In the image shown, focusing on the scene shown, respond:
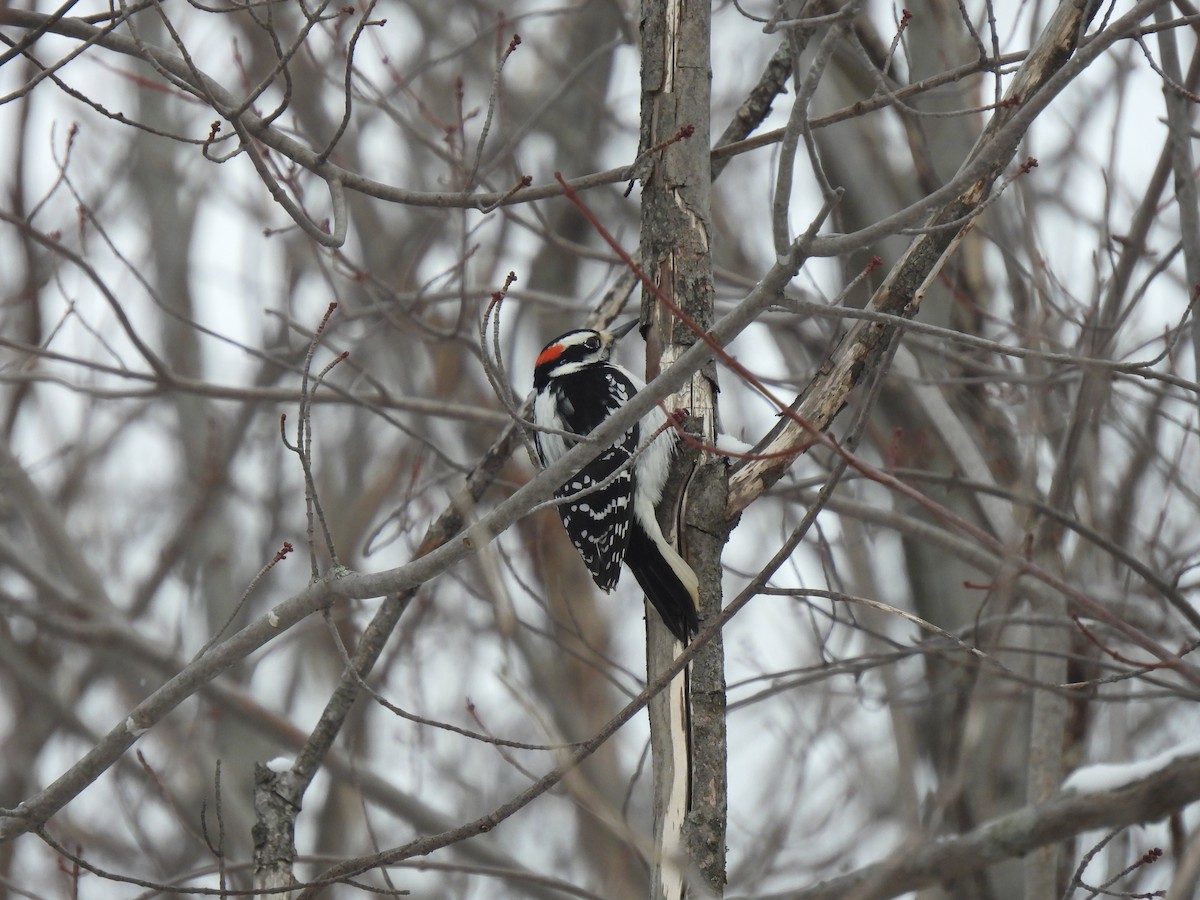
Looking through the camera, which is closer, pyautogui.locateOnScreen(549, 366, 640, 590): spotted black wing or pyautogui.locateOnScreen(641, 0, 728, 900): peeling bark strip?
pyautogui.locateOnScreen(641, 0, 728, 900): peeling bark strip

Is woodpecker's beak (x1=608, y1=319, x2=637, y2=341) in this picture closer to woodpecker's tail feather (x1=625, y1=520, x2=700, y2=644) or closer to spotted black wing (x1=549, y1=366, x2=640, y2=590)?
spotted black wing (x1=549, y1=366, x2=640, y2=590)

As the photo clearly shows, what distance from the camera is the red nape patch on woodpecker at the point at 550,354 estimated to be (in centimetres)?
495

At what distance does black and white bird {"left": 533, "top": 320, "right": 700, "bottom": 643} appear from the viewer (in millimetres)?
3369

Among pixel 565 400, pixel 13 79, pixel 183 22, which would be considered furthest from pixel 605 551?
pixel 183 22

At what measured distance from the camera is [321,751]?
3531 millimetres

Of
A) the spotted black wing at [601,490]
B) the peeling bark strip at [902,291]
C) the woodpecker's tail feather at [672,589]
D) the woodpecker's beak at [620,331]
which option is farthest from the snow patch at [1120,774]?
the woodpecker's beak at [620,331]

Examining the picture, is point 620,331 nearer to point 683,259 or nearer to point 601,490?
point 601,490

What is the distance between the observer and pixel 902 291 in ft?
10.6

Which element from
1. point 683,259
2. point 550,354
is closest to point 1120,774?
point 683,259

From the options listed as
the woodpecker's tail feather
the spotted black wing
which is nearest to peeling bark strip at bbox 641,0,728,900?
the woodpecker's tail feather

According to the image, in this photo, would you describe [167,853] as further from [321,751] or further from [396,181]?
[321,751]

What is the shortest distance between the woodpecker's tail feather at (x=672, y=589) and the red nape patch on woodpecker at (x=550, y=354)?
1616mm

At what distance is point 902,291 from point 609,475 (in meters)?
0.92

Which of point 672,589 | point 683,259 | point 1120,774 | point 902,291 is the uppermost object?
point 683,259
